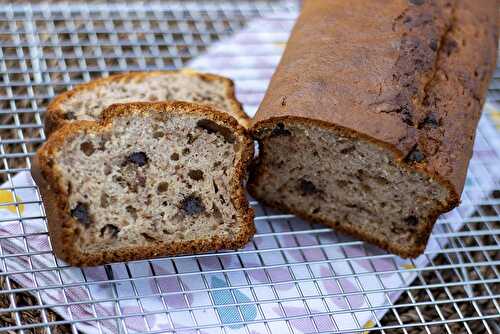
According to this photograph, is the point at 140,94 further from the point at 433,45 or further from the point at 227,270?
the point at 433,45

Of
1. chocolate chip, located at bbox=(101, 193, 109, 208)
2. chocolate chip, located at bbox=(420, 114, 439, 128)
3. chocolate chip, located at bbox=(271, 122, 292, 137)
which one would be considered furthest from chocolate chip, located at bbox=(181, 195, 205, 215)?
chocolate chip, located at bbox=(420, 114, 439, 128)

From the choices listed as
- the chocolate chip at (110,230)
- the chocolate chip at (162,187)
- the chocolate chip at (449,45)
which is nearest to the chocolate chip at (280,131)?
the chocolate chip at (162,187)

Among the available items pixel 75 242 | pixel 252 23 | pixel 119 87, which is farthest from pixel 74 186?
pixel 252 23

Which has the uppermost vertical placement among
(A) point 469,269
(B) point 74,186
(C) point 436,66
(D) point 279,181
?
(C) point 436,66

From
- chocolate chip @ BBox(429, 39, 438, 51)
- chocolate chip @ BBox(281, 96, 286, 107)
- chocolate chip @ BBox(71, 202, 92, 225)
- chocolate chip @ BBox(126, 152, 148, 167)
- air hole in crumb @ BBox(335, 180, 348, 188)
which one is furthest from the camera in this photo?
chocolate chip @ BBox(429, 39, 438, 51)

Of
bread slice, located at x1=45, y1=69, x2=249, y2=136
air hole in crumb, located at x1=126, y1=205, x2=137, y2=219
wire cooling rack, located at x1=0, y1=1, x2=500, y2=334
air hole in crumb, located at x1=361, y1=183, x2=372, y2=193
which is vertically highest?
bread slice, located at x1=45, y1=69, x2=249, y2=136

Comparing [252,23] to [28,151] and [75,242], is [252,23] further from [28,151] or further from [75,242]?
[75,242]

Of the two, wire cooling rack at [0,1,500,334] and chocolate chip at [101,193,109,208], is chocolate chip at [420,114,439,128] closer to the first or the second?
wire cooling rack at [0,1,500,334]

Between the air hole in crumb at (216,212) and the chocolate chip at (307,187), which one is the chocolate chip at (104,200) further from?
the chocolate chip at (307,187)

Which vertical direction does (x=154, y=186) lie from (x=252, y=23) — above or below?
above
